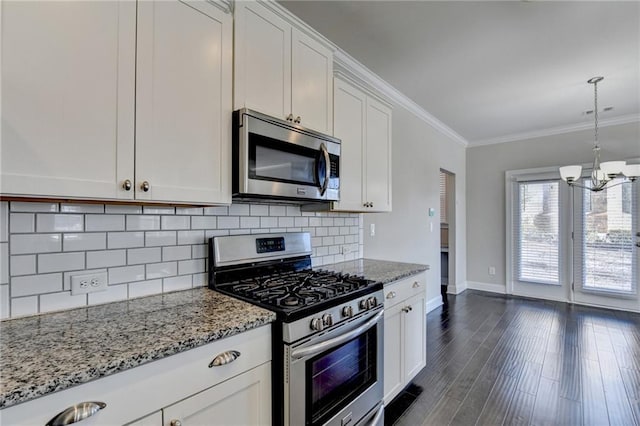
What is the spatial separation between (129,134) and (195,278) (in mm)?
820

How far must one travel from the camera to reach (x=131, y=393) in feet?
2.94

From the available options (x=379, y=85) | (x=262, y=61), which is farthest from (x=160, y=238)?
(x=379, y=85)

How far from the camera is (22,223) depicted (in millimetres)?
1181

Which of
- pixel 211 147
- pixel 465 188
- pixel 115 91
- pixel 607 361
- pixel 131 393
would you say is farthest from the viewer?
pixel 465 188

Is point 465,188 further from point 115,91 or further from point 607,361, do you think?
point 115,91

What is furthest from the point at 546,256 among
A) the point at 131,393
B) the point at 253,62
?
the point at 131,393

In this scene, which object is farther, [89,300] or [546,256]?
[546,256]

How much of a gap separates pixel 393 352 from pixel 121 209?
1822mm

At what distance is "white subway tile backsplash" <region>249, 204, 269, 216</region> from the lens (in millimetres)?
1985

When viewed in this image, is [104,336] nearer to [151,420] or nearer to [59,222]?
[151,420]

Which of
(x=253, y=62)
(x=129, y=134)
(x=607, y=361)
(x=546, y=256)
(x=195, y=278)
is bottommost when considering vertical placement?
(x=607, y=361)

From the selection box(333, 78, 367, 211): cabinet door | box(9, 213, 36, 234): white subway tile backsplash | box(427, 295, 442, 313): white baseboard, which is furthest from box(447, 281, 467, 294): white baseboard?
box(9, 213, 36, 234): white subway tile backsplash

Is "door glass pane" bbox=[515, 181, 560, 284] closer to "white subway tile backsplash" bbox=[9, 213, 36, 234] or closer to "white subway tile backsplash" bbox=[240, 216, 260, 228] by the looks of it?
"white subway tile backsplash" bbox=[240, 216, 260, 228]

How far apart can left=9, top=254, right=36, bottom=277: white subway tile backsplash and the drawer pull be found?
812 millimetres
